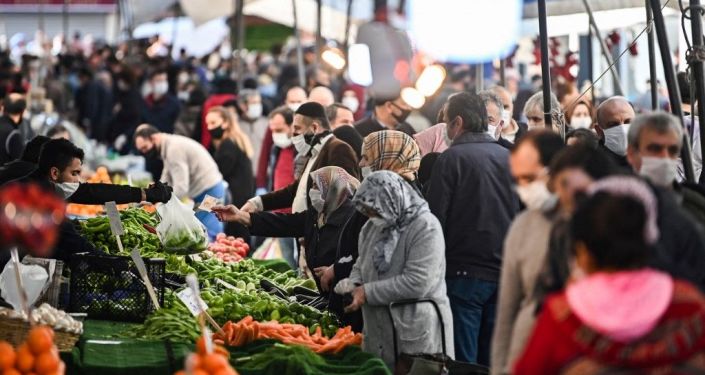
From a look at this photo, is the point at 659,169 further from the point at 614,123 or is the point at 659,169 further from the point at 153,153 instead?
the point at 153,153

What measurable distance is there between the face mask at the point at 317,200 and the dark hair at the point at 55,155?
1427 millimetres

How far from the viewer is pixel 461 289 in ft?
27.6

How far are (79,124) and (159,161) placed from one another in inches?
447

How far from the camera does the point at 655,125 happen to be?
20.1ft

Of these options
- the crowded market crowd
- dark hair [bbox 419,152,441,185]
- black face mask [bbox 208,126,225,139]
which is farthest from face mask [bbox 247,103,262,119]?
dark hair [bbox 419,152,441,185]

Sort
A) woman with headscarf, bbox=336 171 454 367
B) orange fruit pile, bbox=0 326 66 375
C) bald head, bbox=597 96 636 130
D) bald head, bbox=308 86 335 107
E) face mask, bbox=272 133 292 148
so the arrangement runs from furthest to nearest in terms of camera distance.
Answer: bald head, bbox=308 86 335 107, face mask, bbox=272 133 292 148, bald head, bbox=597 96 636 130, woman with headscarf, bbox=336 171 454 367, orange fruit pile, bbox=0 326 66 375

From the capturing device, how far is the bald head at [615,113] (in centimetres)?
966

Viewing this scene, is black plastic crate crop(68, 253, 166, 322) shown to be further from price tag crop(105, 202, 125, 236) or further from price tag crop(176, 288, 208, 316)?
price tag crop(176, 288, 208, 316)

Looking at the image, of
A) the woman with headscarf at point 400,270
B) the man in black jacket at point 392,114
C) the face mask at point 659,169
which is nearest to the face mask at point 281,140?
the man in black jacket at point 392,114

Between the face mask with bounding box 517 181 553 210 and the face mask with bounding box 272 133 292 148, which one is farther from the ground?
the face mask with bounding box 272 133 292 148

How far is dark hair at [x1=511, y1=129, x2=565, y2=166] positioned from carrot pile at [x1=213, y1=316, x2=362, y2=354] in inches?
95.1

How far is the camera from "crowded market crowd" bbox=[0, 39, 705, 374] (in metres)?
4.38

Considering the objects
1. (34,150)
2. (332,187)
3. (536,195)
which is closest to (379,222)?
(332,187)

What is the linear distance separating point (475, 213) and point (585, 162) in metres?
3.36
